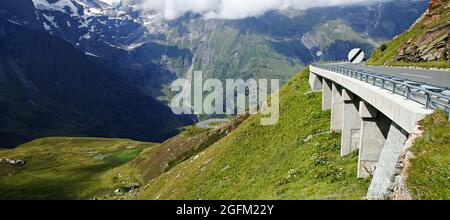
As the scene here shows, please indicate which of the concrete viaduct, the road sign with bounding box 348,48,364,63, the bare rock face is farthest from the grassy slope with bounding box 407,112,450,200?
the road sign with bounding box 348,48,364,63

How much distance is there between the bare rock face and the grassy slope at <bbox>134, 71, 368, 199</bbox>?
22.1 metres

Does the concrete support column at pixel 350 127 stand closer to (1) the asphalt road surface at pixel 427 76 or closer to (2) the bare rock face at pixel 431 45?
(1) the asphalt road surface at pixel 427 76

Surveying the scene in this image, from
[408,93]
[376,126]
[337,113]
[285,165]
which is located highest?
[408,93]

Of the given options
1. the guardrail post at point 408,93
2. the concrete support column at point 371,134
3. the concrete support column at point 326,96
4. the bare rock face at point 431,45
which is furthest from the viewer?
the bare rock face at point 431,45

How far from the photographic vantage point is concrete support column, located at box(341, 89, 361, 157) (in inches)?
1131

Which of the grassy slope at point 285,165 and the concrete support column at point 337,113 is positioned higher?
the concrete support column at point 337,113

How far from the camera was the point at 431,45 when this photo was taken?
68.1 metres

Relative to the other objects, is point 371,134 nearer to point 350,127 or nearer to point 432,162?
point 350,127

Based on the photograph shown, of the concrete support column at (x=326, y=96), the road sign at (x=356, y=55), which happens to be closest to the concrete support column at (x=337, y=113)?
the concrete support column at (x=326, y=96)

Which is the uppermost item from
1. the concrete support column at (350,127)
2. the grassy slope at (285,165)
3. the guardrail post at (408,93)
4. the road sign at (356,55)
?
the road sign at (356,55)

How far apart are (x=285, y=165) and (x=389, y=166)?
2036 cm

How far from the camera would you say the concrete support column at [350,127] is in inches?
1131

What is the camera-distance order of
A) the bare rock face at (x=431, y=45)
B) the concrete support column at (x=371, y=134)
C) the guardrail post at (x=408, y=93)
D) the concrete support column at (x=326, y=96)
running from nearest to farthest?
the guardrail post at (x=408, y=93) → the concrete support column at (x=371, y=134) → the concrete support column at (x=326, y=96) → the bare rock face at (x=431, y=45)

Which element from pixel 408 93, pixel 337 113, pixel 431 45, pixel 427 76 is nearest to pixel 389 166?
pixel 408 93
